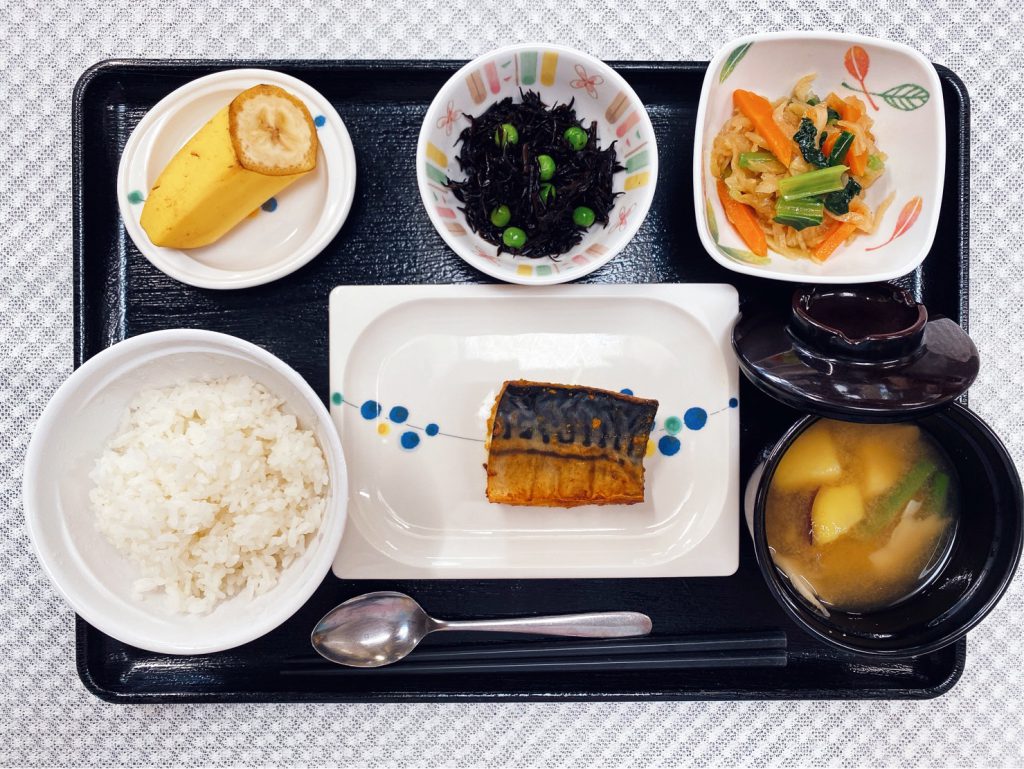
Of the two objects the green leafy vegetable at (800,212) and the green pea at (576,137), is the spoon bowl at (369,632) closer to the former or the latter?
the green pea at (576,137)

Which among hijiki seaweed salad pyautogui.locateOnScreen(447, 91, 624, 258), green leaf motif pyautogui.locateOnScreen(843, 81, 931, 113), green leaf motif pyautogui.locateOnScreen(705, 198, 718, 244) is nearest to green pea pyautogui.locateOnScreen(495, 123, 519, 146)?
hijiki seaweed salad pyautogui.locateOnScreen(447, 91, 624, 258)

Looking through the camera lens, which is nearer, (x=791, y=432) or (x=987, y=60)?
(x=791, y=432)

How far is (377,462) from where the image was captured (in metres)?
1.90

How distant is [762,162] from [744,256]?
9.3 inches

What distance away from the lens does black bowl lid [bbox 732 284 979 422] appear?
1.55m

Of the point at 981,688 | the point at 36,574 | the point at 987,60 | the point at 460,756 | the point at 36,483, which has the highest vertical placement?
the point at 987,60

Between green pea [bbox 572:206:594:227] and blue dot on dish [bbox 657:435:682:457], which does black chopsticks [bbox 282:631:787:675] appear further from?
green pea [bbox 572:206:594:227]

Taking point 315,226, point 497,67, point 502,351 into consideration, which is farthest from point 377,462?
point 497,67

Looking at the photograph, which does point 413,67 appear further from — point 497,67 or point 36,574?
point 36,574

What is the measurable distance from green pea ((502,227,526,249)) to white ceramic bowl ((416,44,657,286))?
0.12 feet

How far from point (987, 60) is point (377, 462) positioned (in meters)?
2.09

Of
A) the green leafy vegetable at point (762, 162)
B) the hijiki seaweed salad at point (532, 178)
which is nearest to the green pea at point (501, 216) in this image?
the hijiki seaweed salad at point (532, 178)

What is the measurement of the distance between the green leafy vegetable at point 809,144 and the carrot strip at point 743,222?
0.61 feet

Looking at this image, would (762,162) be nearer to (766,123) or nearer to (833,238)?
(766,123)
